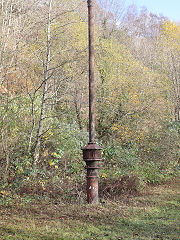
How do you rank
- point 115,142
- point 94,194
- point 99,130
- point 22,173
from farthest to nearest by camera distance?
point 99,130, point 115,142, point 22,173, point 94,194

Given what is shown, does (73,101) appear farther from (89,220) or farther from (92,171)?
(89,220)

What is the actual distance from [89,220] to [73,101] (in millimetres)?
7781

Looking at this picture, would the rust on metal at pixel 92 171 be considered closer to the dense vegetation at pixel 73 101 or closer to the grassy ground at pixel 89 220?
the grassy ground at pixel 89 220

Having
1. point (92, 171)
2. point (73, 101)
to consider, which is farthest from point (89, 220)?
point (73, 101)

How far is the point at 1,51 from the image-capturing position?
8.12 metres

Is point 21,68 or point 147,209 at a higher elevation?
point 21,68

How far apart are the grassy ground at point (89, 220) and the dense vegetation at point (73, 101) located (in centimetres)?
91

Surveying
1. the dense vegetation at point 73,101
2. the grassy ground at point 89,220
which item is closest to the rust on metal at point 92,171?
the grassy ground at point 89,220

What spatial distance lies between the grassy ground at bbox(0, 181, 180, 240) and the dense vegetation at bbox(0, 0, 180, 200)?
0.91m

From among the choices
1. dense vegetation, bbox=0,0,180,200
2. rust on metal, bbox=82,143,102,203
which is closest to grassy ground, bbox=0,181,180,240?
rust on metal, bbox=82,143,102,203

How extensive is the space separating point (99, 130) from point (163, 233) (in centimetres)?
828

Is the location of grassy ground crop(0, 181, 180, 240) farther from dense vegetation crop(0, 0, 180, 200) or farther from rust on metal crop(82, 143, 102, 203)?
dense vegetation crop(0, 0, 180, 200)

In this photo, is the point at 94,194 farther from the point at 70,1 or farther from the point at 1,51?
the point at 70,1

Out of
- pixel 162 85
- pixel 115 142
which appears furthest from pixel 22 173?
pixel 162 85
